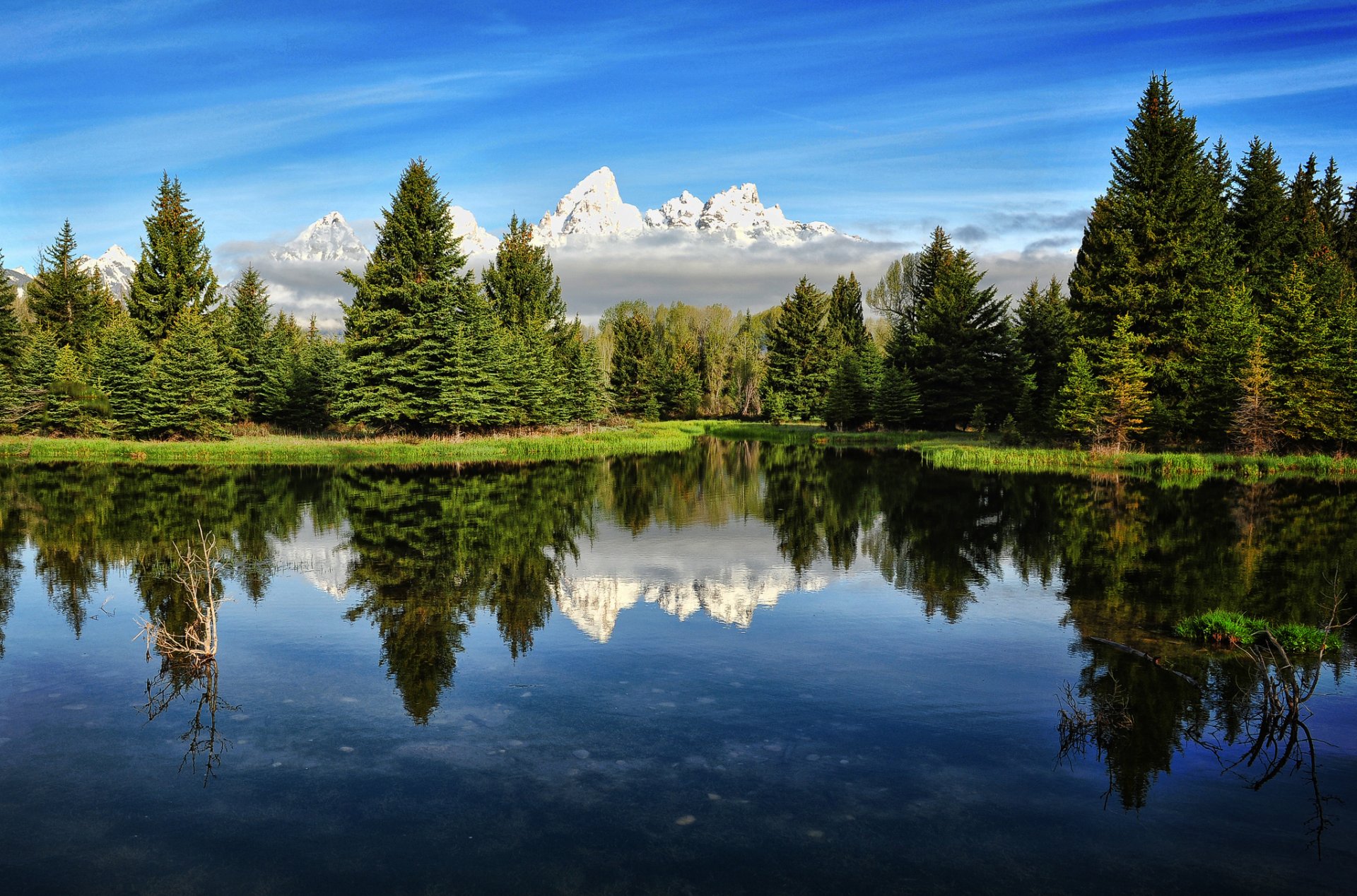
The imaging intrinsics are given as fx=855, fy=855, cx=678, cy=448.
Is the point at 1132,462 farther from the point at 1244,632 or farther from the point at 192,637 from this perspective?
the point at 192,637

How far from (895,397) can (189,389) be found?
4370cm

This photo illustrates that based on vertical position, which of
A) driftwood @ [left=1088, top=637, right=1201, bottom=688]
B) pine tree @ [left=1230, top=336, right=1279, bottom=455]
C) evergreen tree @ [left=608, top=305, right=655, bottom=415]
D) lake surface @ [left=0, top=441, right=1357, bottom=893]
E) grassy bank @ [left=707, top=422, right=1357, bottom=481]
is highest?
evergreen tree @ [left=608, top=305, right=655, bottom=415]

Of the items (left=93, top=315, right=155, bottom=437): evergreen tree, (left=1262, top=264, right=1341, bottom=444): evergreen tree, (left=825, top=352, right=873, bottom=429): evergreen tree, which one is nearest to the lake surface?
(left=1262, top=264, right=1341, bottom=444): evergreen tree

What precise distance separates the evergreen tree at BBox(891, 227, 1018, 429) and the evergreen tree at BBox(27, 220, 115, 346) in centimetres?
5895

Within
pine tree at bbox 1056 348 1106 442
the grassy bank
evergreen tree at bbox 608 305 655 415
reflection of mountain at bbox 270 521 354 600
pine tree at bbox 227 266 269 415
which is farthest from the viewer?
evergreen tree at bbox 608 305 655 415

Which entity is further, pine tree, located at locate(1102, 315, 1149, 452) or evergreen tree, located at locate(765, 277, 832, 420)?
evergreen tree, located at locate(765, 277, 832, 420)

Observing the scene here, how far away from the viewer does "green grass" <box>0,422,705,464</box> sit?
41.8 meters

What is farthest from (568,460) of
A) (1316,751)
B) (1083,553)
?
(1316,751)

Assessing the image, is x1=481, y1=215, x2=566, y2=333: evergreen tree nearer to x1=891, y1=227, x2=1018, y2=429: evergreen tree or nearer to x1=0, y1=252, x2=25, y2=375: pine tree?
x1=891, y1=227, x2=1018, y2=429: evergreen tree

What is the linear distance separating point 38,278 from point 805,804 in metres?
75.0

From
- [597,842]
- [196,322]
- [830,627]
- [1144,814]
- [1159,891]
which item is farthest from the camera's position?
[196,322]

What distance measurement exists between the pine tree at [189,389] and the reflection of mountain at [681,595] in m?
38.4

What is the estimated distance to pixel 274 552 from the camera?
19.1 metres

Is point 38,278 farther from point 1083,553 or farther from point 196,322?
point 1083,553
